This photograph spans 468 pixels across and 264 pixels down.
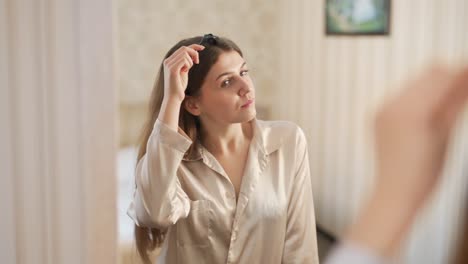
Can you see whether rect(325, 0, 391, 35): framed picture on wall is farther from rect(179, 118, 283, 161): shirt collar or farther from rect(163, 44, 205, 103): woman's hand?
rect(163, 44, 205, 103): woman's hand

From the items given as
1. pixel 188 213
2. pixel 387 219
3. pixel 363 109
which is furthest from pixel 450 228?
pixel 387 219

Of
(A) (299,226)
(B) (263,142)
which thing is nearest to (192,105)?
(B) (263,142)

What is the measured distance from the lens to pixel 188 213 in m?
1.02

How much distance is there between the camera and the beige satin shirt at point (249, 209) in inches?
40.1

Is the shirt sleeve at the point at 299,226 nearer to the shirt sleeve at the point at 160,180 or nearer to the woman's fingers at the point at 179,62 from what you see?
the shirt sleeve at the point at 160,180

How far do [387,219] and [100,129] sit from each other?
0.89ft

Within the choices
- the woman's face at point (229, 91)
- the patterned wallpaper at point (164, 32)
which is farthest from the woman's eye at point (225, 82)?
the patterned wallpaper at point (164, 32)

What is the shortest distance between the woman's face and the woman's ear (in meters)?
0.03

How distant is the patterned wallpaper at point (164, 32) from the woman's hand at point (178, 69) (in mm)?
1809

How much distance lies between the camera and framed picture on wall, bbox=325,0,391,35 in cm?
237

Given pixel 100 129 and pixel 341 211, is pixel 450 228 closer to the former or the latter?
pixel 341 211

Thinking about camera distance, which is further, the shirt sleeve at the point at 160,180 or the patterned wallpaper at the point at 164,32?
the patterned wallpaper at the point at 164,32

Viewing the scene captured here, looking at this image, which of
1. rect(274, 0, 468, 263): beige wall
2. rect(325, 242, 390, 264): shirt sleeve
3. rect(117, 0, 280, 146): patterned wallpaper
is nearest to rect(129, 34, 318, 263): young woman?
rect(325, 242, 390, 264): shirt sleeve

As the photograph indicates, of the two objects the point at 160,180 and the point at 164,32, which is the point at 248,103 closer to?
the point at 160,180
